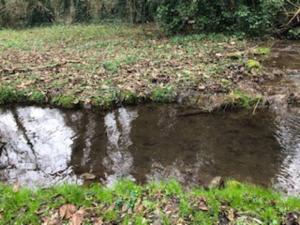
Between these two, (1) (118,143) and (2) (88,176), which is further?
(1) (118,143)

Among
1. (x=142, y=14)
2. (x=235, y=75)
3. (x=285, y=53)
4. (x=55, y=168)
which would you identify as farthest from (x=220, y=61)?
(x=142, y=14)

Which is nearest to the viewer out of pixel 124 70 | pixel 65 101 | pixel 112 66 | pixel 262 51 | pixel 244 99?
pixel 244 99

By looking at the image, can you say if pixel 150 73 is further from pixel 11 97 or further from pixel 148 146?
pixel 11 97

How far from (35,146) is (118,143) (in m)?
1.64

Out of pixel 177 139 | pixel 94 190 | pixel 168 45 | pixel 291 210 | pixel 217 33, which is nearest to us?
pixel 291 210

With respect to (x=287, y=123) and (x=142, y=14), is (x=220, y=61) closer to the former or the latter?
(x=287, y=123)

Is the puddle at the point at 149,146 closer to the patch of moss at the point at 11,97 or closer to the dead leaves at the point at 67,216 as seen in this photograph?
the patch of moss at the point at 11,97

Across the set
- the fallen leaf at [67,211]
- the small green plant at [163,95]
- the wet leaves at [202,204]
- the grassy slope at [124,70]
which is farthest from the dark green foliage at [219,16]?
the fallen leaf at [67,211]

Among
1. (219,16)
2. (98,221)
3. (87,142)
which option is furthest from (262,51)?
(98,221)

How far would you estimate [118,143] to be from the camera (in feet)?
A: 23.4

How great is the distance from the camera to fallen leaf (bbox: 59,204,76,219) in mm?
4586

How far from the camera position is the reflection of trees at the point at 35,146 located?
20.4ft

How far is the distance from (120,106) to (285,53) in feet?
22.1

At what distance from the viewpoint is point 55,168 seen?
6.38 meters
